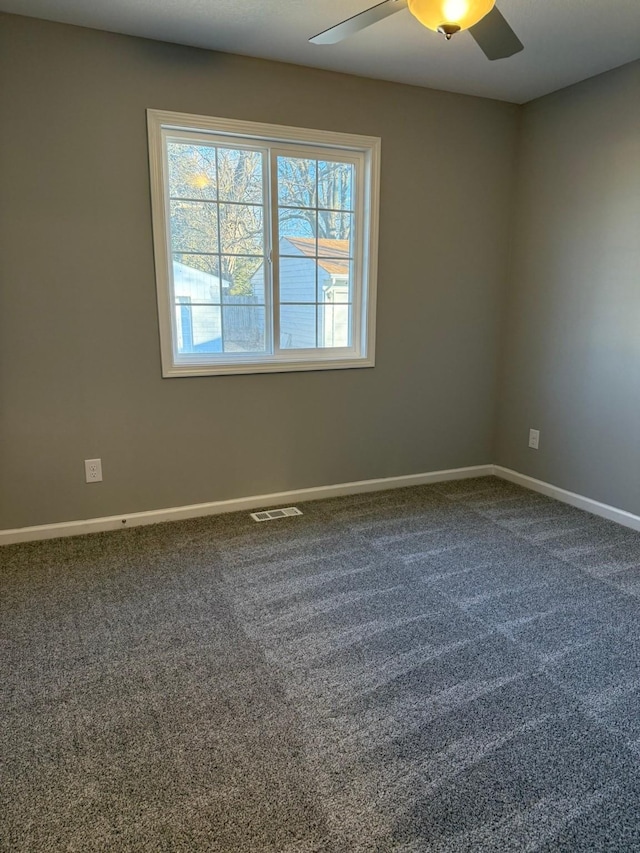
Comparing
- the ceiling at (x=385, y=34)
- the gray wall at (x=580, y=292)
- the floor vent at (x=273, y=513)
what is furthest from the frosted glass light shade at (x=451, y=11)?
the floor vent at (x=273, y=513)

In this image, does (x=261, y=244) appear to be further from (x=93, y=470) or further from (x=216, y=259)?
→ (x=93, y=470)

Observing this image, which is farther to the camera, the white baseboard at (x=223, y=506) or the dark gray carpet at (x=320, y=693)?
the white baseboard at (x=223, y=506)

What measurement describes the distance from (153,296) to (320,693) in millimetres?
2151

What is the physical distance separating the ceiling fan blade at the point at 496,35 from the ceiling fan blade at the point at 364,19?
28cm

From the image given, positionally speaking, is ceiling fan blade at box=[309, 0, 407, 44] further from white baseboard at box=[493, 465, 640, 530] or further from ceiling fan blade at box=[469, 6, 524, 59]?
white baseboard at box=[493, 465, 640, 530]

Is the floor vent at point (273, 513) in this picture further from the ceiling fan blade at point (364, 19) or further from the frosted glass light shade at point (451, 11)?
the frosted glass light shade at point (451, 11)

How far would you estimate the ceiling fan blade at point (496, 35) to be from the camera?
171cm

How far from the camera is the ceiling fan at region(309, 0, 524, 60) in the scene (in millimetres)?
1522

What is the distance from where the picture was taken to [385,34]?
2.57 meters

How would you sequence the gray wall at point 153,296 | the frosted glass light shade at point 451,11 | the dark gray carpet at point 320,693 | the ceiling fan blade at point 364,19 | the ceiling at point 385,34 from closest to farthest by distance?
the dark gray carpet at point 320,693 → the frosted glass light shade at point 451,11 → the ceiling fan blade at point 364,19 → the ceiling at point 385,34 → the gray wall at point 153,296

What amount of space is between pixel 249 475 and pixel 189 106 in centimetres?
206

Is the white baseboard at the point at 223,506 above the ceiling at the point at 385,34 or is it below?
below

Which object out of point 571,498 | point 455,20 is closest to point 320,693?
point 455,20

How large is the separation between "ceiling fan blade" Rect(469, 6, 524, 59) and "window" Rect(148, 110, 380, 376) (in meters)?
1.37
